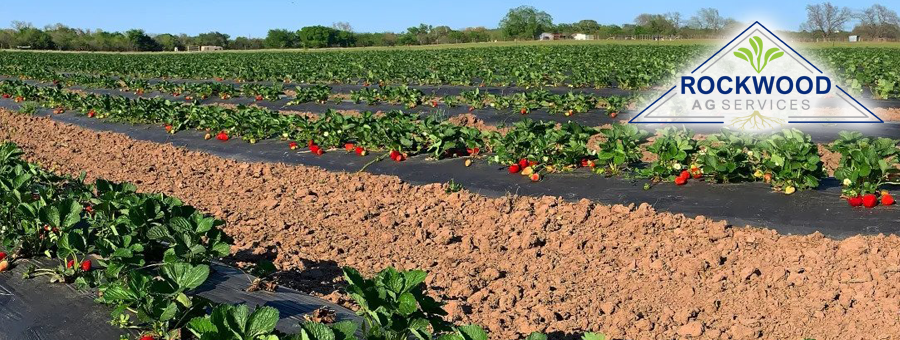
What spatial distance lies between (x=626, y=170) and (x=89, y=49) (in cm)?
7646

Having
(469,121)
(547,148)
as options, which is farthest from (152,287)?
(469,121)

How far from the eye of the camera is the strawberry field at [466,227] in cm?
354

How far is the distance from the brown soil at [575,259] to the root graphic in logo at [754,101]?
21.4 feet

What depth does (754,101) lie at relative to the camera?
1350 cm

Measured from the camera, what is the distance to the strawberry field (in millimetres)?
3537

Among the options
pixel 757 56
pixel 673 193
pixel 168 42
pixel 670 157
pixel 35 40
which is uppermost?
pixel 35 40

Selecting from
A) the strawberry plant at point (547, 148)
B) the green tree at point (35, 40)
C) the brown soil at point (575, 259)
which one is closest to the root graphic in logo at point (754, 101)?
the strawberry plant at point (547, 148)

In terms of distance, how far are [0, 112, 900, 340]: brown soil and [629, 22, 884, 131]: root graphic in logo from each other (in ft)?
21.4

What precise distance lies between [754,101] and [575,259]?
955cm

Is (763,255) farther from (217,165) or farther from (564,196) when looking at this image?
(217,165)

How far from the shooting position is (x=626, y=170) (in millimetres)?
7156

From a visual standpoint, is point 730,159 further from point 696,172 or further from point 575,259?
point 575,259

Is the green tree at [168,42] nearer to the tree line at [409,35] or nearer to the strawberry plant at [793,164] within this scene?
the tree line at [409,35]

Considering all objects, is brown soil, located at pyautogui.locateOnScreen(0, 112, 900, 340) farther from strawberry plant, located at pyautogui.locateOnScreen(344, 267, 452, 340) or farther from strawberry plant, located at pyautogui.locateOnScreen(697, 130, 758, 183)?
strawberry plant, located at pyautogui.locateOnScreen(344, 267, 452, 340)
